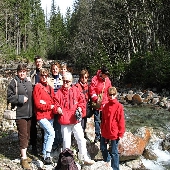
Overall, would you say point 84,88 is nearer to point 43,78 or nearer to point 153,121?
point 43,78

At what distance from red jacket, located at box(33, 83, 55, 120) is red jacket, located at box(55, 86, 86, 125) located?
168 mm

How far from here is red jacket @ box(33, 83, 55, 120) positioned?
573 cm

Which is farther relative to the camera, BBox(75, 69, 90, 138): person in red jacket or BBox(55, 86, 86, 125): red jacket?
BBox(75, 69, 90, 138): person in red jacket

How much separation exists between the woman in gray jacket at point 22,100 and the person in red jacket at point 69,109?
537 mm

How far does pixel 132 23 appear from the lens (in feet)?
87.3

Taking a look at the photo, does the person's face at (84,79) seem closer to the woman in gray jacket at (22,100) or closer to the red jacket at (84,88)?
the red jacket at (84,88)

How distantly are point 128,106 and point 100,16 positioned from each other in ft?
50.5

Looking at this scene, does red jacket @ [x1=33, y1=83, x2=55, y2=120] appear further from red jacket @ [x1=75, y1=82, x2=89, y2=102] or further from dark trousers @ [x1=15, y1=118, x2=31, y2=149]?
red jacket @ [x1=75, y1=82, x2=89, y2=102]

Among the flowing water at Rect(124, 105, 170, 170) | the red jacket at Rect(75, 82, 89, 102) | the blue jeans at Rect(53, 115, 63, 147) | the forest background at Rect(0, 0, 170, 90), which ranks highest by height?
the forest background at Rect(0, 0, 170, 90)

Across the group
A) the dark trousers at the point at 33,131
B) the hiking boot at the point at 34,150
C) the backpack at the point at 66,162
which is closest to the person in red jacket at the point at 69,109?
the dark trousers at the point at 33,131

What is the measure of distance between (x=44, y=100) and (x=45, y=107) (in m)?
0.13

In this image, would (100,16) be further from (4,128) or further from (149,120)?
(4,128)

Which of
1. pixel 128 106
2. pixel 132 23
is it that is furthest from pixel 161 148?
pixel 132 23

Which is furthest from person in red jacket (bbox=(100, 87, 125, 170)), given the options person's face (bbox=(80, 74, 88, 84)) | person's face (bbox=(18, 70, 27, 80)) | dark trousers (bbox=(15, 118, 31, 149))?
person's face (bbox=(18, 70, 27, 80))
